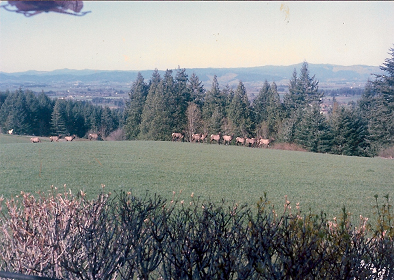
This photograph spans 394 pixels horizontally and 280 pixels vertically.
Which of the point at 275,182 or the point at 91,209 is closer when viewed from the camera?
the point at 91,209

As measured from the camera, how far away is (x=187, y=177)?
35.6 feet

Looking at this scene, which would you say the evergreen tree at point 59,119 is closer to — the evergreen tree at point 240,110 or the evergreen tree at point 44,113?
the evergreen tree at point 44,113

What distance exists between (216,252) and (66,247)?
4.23 feet

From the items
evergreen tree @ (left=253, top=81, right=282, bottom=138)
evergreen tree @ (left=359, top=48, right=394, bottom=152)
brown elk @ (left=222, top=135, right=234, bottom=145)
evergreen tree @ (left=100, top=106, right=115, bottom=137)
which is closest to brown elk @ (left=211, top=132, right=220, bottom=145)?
brown elk @ (left=222, top=135, right=234, bottom=145)

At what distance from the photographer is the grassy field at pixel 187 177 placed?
8305mm

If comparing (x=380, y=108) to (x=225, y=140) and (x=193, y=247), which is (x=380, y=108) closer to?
(x=225, y=140)

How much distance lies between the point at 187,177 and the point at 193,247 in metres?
8.43

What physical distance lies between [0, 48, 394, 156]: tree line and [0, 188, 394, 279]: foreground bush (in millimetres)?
6608

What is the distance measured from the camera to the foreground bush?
2.33 metres

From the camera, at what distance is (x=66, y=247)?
9.45 feet

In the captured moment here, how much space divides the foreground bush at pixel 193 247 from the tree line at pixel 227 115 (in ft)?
21.7

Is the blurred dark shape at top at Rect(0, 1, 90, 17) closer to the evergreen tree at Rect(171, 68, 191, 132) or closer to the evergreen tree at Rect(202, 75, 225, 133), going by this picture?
the evergreen tree at Rect(171, 68, 191, 132)

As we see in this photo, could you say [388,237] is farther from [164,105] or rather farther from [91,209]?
[164,105]

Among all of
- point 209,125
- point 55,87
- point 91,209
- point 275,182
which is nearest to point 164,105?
point 209,125
